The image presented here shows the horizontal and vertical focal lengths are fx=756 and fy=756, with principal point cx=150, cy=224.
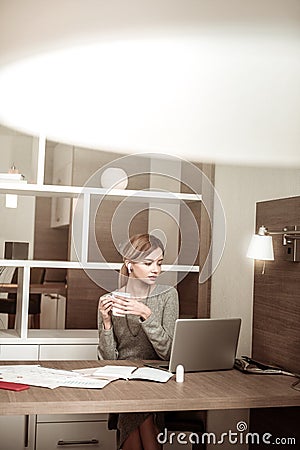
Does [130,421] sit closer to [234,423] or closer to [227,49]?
[234,423]

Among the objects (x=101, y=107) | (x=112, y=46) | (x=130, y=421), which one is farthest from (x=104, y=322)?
(x=112, y=46)

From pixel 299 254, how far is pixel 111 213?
58.4 inches

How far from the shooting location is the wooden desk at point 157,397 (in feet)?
4.66

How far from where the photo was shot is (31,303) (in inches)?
124

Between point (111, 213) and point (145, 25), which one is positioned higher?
point (145, 25)

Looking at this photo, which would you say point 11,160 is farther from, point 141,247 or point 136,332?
point 136,332

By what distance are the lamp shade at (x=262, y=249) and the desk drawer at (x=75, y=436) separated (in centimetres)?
69

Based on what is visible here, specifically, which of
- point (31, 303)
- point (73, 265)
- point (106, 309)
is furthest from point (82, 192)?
point (31, 303)

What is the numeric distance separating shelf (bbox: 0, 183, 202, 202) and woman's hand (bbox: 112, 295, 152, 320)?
1.38ft

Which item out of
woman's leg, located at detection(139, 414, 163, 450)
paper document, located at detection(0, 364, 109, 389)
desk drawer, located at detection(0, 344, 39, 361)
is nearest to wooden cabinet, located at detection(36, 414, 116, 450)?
desk drawer, located at detection(0, 344, 39, 361)

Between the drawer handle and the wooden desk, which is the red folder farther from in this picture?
the drawer handle

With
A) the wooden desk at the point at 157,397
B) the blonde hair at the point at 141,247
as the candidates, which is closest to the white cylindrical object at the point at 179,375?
the wooden desk at the point at 157,397

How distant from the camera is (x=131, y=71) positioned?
129cm

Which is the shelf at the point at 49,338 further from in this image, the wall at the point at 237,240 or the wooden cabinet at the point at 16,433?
the wall at the point at 237,240
